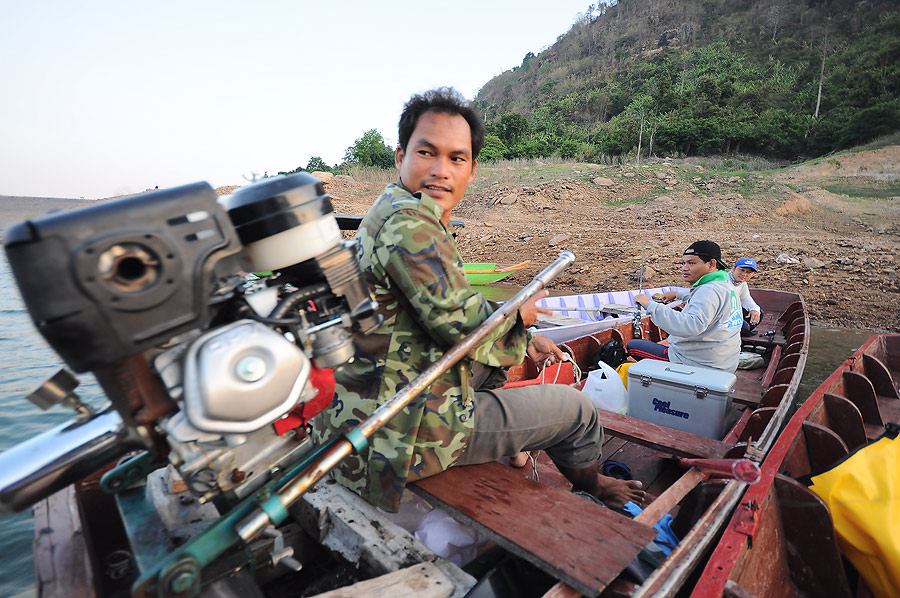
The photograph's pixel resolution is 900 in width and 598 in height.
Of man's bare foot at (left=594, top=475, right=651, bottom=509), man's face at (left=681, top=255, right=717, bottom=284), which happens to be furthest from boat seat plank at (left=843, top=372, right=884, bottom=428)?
man's bare foot at (left=594, top=475, right=651, bottom=509)

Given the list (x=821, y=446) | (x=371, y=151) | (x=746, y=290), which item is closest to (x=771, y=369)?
(x=746, y=290)

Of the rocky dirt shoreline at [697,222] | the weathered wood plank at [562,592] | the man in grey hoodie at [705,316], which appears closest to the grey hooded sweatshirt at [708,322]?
the man in grey hoodie at [705,316]

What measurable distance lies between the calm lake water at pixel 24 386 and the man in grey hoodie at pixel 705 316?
13.4ft

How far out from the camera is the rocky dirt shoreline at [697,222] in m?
12.3

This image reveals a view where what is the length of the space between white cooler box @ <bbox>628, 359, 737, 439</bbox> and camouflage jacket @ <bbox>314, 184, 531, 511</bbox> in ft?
7.05

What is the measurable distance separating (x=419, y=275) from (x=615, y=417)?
191cm

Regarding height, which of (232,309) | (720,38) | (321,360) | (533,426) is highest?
(720,38)

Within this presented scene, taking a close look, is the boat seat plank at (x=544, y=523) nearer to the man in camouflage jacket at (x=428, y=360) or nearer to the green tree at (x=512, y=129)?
the man in camouflage jacket at (x=428, y=360)

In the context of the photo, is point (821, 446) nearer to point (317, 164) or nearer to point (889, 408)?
point (889, 408)

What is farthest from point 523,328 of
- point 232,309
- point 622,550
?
point 232,309

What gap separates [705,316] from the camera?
3.85 meters

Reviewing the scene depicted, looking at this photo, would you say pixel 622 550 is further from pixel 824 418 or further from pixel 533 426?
pixel 824 418

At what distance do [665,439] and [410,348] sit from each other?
1750 millimetres

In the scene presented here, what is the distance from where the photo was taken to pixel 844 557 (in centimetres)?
239
